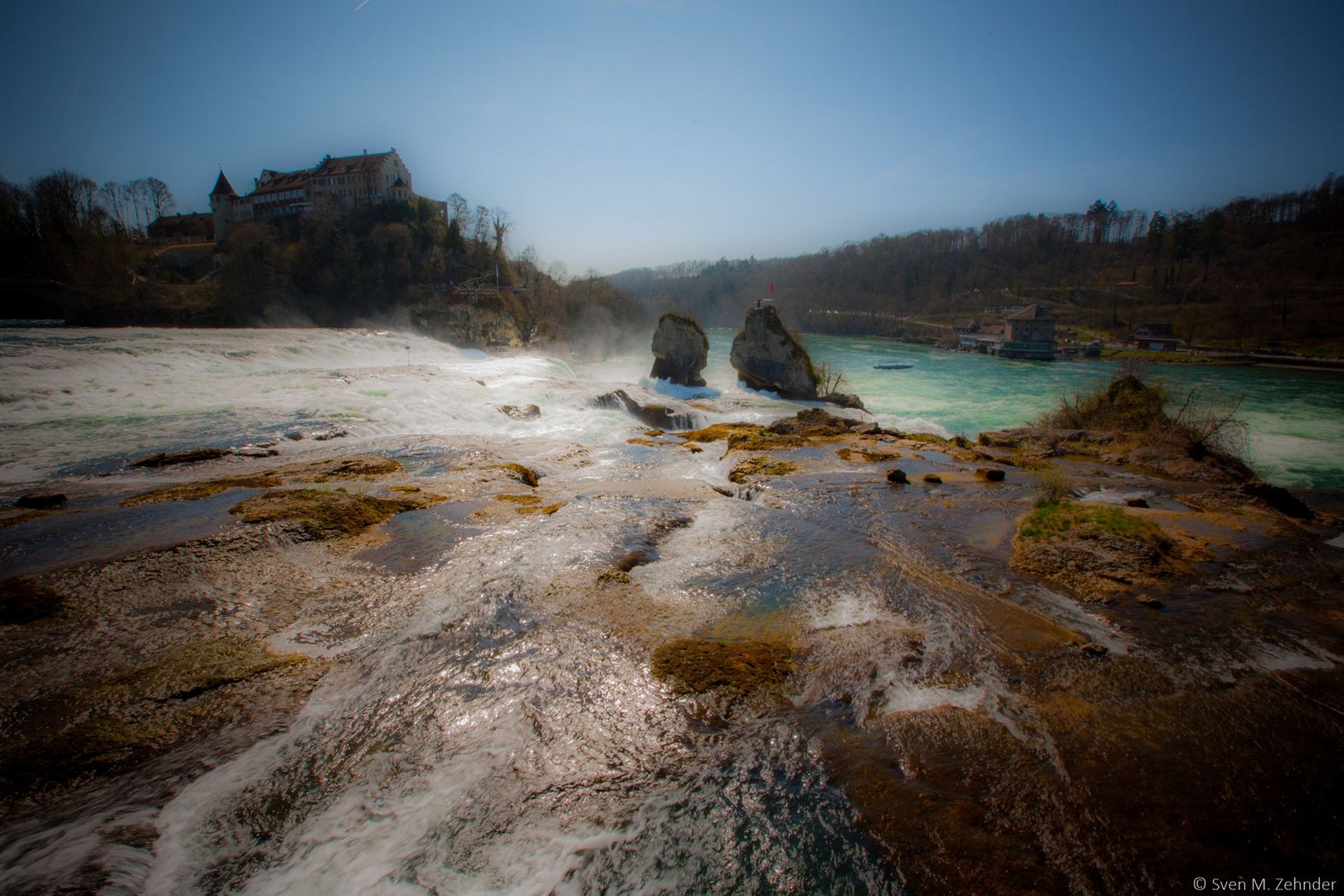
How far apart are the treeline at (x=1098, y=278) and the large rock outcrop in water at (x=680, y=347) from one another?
61767mm

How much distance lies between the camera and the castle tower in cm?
6244

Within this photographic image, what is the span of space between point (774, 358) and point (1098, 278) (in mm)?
95979

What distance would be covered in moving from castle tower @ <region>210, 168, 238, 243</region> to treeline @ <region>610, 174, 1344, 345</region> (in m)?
57.0

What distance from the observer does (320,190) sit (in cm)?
6147

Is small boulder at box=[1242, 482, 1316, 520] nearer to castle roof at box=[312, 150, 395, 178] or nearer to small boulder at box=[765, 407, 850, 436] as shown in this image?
small boulder at box=[765, 407, 850, 436]

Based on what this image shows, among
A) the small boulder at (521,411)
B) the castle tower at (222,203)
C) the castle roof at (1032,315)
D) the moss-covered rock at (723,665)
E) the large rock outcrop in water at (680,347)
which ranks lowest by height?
the moss-covered rock at (723,665)

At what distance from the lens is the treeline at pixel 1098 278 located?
62.2m

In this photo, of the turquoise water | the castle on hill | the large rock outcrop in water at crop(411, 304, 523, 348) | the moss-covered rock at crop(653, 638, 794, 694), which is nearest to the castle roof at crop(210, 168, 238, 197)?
the castle on hill

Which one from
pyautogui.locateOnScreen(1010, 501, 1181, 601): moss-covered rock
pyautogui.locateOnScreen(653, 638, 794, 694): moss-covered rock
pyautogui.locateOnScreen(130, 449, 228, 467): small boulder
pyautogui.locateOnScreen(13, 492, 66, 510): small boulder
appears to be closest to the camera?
pyautogui.locateOnScreen(653, 638, 794, 694): moss-covered rock

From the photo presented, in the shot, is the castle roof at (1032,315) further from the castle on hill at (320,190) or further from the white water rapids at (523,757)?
the castle on hill at (320,190)

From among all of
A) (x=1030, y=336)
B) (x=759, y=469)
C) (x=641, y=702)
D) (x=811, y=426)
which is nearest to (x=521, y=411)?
(x=811, y=426)

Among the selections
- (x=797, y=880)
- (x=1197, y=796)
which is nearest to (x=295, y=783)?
(x=797, y=880)

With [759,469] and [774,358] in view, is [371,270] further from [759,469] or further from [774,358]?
[759,469]

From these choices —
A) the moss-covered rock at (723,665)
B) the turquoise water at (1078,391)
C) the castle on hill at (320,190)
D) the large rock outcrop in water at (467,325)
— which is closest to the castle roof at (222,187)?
the castle on hill at (320,190)
